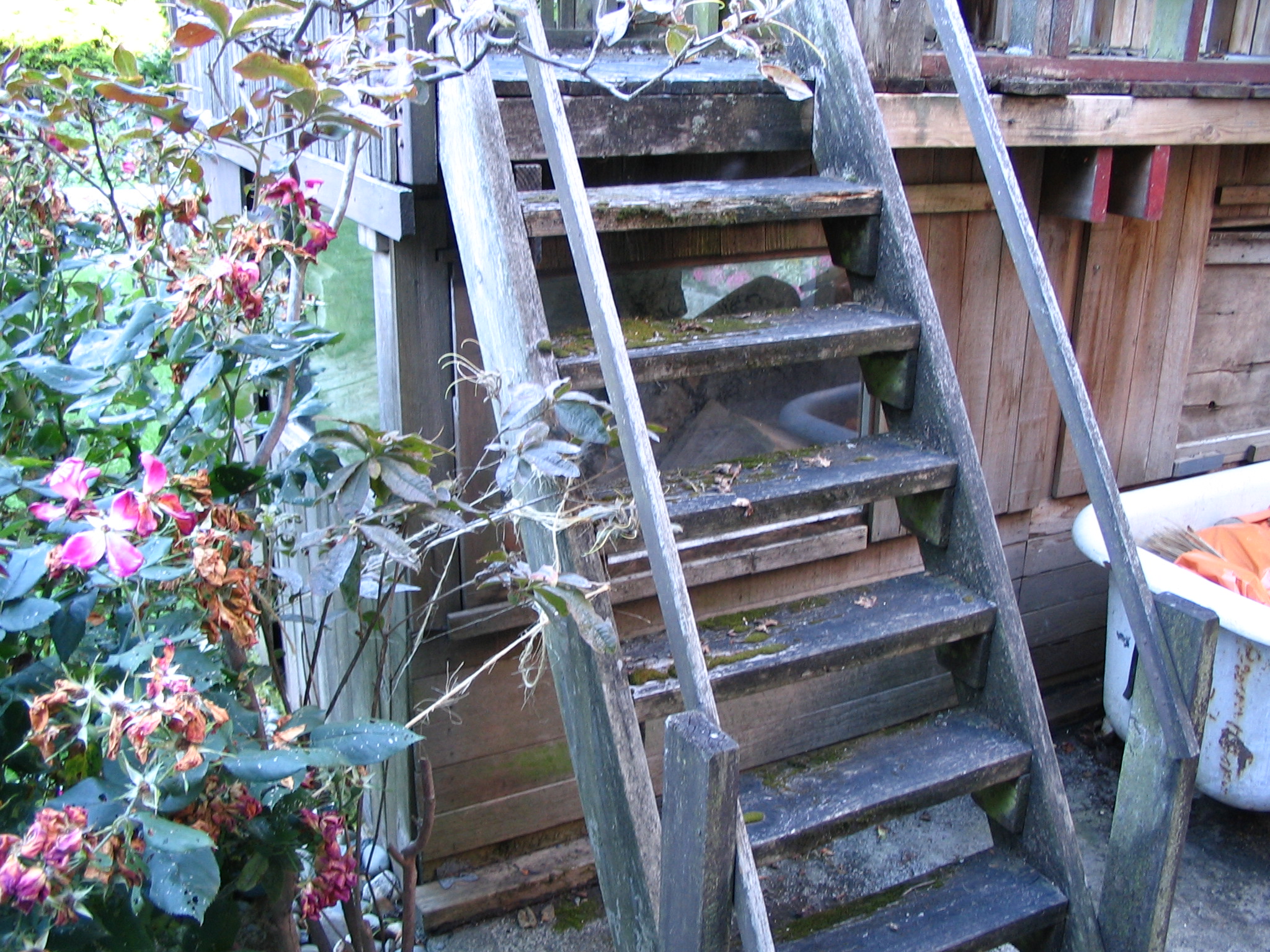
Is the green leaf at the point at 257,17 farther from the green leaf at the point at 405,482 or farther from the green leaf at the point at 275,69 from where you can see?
the green leaf at the point at 405,482

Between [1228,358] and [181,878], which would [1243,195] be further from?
[181,878]

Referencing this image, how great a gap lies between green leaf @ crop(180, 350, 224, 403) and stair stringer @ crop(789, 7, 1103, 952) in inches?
54.4

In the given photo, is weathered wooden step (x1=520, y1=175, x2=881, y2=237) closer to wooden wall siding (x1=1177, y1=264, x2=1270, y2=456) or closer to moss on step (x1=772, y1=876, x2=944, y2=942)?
moss on step (x1=772, y1=876, x2=944, y2=942)

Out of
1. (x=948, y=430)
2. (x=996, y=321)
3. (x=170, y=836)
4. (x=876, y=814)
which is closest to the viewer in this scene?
(x=170, y=836)

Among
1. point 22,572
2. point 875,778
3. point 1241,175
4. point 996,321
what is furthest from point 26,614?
point 1241,175

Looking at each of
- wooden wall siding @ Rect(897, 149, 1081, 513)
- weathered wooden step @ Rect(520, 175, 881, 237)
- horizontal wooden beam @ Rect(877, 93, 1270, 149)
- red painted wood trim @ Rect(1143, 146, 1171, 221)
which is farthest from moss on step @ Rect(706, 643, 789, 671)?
red painted wood trim @ Rect(1143, 146, 1171, 221)

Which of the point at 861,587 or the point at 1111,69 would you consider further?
the point at 1111,69

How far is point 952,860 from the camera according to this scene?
313 cm

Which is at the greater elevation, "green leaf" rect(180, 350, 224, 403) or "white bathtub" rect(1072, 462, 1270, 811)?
"green leaf" rect(180, 350, 224, 403)

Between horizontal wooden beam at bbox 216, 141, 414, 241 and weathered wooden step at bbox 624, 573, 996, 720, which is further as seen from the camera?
horizontal wooden beam at bbox 216, 141, 414, 241

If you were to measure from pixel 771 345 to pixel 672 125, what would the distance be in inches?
24.5

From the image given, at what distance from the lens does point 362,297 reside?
351 centimetres

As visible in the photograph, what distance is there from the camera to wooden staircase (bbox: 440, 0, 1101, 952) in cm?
189

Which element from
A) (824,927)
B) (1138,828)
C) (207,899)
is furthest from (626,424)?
(1138,828)
